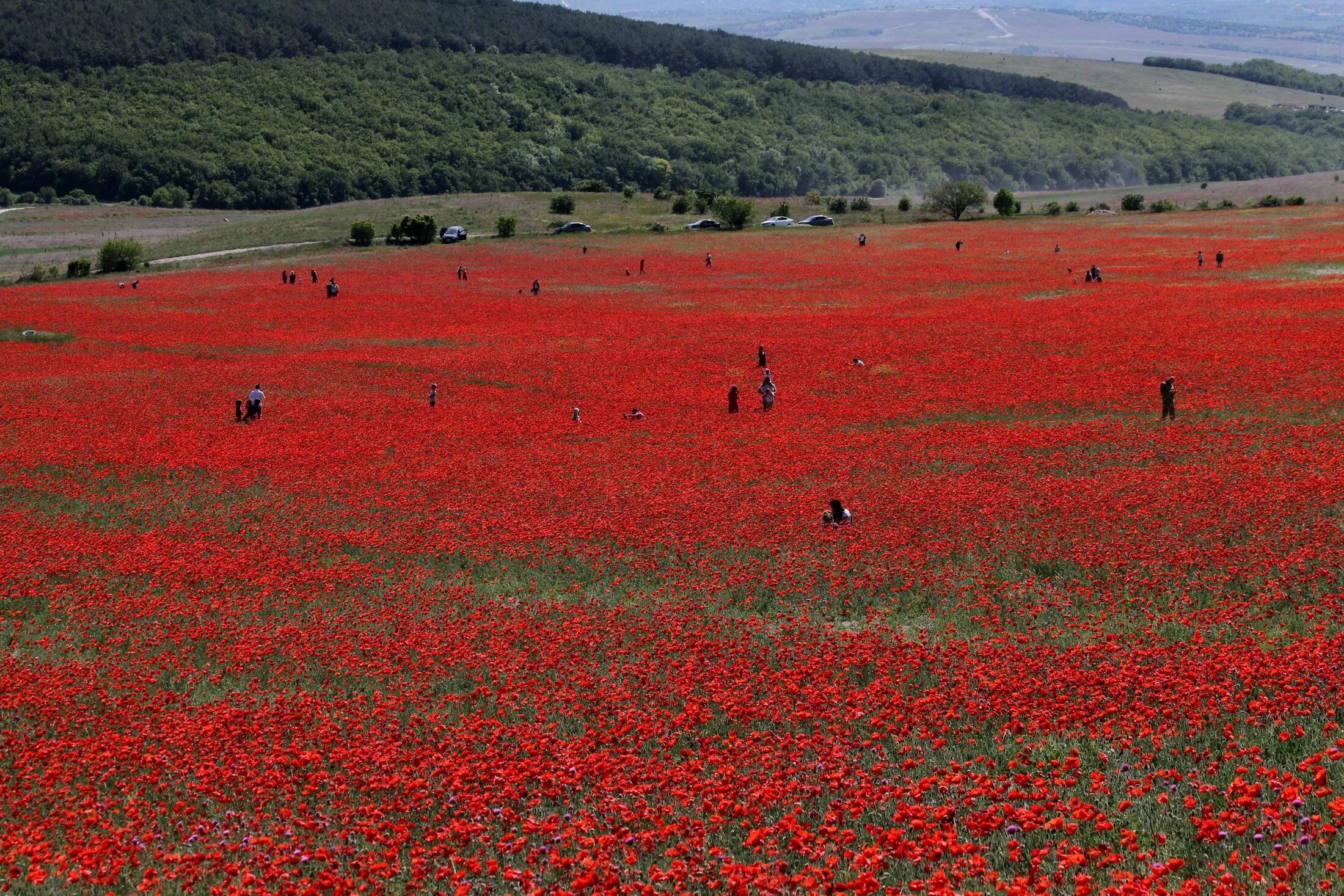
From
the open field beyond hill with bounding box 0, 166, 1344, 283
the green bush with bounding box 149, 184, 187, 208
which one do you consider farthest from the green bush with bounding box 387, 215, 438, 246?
the green bush with bounding box 149, 184, 187, 208

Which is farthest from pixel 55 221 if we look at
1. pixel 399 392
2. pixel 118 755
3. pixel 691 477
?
pixel 118 755

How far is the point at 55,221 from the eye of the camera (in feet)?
459

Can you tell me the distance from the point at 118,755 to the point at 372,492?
14.6 meters

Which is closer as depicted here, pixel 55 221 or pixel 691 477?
pixel 691 477

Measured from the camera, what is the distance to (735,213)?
379 feet

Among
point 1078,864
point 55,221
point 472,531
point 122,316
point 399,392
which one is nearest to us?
point 1078,864

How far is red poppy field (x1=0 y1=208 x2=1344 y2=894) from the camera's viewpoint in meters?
11.5

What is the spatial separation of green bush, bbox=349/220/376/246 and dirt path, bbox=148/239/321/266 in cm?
328

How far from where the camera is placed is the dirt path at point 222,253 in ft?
339

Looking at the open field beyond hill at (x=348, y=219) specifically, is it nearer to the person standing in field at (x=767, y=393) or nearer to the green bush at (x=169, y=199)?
the green bush at (x=169, y=199)

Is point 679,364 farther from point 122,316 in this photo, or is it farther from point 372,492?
point 122,316

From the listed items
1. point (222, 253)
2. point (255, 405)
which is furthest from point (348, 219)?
point (255, 405)

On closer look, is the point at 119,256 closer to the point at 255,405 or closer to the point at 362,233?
the point at 362,233

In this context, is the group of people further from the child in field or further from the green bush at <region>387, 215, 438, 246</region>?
the child in field
